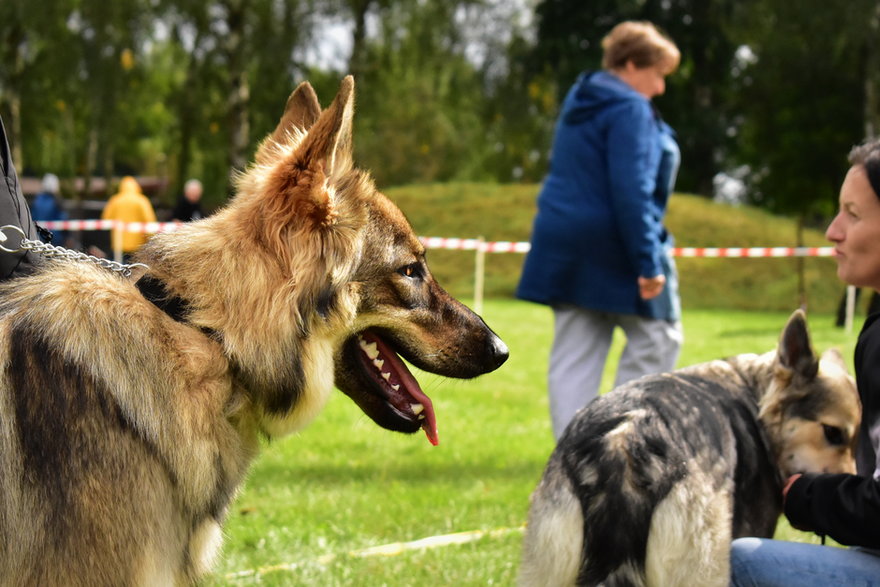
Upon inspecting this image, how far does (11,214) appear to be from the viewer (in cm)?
294

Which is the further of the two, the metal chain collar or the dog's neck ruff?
the metal chain collar

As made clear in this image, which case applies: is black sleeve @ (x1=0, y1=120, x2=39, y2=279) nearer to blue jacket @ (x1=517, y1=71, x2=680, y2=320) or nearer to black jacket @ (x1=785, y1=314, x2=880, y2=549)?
black jacket @ (x1=785, y1=314, x2=880, y2=549)

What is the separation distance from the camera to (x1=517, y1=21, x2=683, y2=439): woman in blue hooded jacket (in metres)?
4.98

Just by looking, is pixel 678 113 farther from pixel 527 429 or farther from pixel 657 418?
pixel 657 418

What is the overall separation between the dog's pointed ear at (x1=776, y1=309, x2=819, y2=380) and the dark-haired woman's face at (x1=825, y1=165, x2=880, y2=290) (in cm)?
58

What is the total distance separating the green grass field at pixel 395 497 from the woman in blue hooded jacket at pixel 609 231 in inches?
31.4

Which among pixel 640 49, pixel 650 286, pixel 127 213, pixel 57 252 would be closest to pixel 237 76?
pixel 127 213

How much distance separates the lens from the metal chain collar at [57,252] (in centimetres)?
256

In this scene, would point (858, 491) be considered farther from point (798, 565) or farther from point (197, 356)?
point (197, 356)

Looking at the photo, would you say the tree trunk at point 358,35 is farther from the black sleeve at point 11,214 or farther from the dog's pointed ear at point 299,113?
the dog's pointed ear at point 299,113

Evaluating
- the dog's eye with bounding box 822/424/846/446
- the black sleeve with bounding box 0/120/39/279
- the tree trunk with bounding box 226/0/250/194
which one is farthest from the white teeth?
the tree trunk with bounding box 226/0/250/194

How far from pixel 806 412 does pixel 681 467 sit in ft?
2.98

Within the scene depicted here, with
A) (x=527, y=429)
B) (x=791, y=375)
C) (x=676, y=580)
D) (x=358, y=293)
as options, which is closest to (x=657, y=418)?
(x=676, y=580)

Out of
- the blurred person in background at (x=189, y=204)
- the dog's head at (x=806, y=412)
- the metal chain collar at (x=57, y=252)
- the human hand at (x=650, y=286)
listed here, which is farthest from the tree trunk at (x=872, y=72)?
the metal chain collar at (x=57, y=252)
